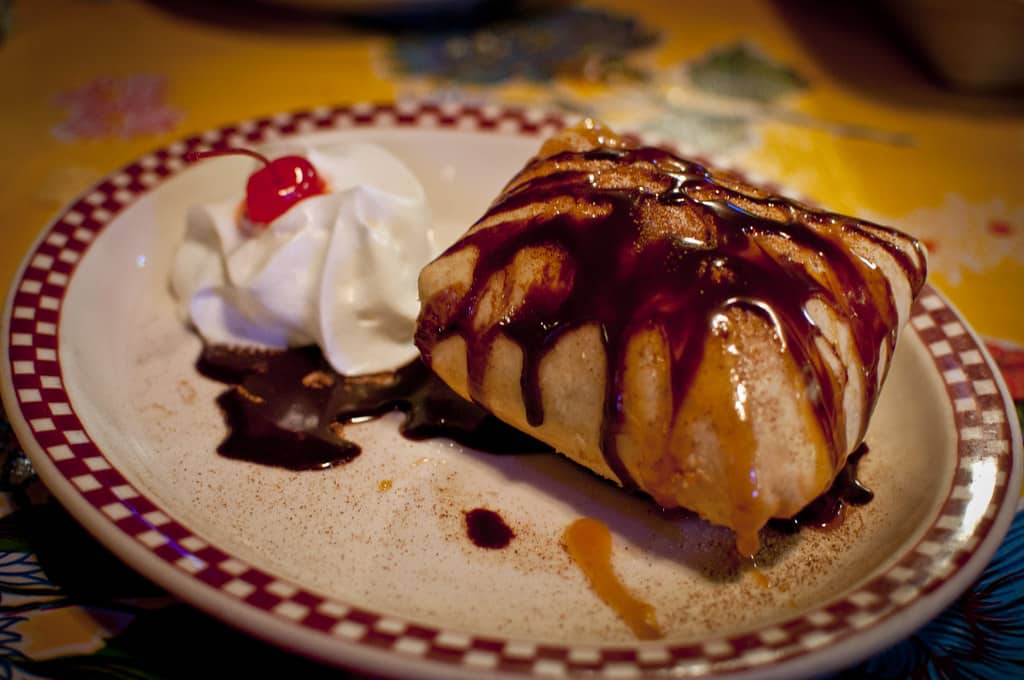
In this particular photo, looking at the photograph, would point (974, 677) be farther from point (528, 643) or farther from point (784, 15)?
point (784, 15)

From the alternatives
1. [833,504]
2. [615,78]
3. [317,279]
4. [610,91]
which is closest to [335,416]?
[317,279]

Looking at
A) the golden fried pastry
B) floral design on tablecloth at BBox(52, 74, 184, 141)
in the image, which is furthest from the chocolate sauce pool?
floral design on tablecloth at BBox(52, 74, 184, 141)

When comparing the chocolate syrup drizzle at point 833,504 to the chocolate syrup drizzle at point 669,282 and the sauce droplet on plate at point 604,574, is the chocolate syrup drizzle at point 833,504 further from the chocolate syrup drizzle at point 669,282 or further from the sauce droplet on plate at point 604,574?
the sauce droplet on plate at point 604,574

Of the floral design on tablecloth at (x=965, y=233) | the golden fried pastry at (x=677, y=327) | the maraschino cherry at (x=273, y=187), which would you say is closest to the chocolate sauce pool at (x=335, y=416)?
the golden fried pastry at (x=677, y=327)

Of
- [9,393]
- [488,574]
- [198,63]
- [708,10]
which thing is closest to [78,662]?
[9,393]

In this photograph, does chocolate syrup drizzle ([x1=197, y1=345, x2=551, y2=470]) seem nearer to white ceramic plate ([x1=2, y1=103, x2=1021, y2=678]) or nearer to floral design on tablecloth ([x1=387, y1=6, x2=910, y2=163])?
white ceramic plate ([x1=2, y1=103, x2=1021, y2=678])

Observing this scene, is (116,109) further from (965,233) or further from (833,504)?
(965,233)
